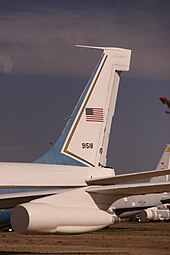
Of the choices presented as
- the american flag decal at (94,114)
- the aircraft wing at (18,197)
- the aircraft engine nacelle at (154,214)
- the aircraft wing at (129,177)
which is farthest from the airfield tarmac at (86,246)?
the aircraft engine nacelle at (154,214)

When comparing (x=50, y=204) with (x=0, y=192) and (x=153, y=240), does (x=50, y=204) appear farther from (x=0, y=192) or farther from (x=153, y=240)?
(x=153, y=240)

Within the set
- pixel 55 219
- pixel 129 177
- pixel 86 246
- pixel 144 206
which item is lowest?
pixel 86 246

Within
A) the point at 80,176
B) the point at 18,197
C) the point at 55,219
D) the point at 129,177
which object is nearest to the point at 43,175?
the point at 80,176

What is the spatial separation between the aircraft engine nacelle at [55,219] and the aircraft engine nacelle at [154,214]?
135 ft

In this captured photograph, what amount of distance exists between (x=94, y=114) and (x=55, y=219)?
21.6 ft

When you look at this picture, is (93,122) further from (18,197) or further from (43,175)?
(18,197)

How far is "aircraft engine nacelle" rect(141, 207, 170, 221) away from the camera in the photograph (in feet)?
216

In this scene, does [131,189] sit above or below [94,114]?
below

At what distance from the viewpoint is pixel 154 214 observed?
216ft

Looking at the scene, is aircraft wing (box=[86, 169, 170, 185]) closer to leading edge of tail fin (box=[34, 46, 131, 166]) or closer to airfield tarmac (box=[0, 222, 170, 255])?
leading edge of tail fin (box=[34, 46, 131, 166])

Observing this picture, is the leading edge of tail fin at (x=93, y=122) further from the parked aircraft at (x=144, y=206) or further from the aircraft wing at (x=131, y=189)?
the parked aircraft at (x=144, y=206)

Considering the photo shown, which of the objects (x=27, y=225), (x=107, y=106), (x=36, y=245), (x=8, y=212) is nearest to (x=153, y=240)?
(x=36, y=245)

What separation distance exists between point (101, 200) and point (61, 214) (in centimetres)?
238

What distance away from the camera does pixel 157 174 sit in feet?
76.0
